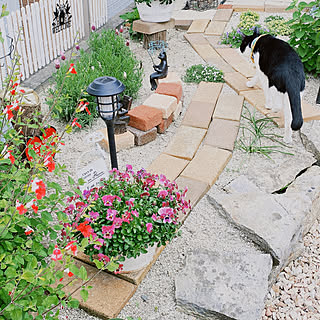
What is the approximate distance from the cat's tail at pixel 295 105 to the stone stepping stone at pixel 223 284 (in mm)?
1494

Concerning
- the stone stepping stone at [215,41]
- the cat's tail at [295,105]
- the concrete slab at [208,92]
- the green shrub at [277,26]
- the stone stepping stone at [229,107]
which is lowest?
the stone stepping stone at [215,41]

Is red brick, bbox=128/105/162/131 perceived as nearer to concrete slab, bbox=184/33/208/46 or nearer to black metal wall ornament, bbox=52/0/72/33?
black metal wall ornament, bbox=52/0/72/33

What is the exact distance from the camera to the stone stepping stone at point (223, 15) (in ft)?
26.6

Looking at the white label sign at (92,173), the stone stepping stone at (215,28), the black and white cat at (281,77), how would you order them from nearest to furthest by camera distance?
the white label sign at (92,173), the black and white cat at (281,77), the stone stepping stone at (215,28)

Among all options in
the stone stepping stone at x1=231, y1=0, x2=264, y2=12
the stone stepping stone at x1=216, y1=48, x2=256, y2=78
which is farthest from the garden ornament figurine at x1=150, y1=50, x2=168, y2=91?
the stone stepping stone at x1=231, y1=0, x2=264, y2=12

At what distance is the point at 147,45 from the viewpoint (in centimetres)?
677

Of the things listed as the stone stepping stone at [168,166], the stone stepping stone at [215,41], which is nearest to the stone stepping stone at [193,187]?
the stone stepping stone at [168,166]

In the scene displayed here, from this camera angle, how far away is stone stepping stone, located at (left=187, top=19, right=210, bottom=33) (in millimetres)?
7527

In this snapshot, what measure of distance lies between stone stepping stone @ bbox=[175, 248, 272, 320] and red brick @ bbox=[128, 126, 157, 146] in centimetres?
162

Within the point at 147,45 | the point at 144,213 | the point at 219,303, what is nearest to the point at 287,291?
the point at 219,303

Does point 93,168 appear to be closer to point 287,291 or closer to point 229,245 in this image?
point 229,245

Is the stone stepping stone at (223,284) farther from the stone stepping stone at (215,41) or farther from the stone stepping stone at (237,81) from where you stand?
the stone stepping stone at (215,41)

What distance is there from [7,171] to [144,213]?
0.86m

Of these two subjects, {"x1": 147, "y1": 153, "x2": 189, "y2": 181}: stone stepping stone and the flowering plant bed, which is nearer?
the flowering plant bed
